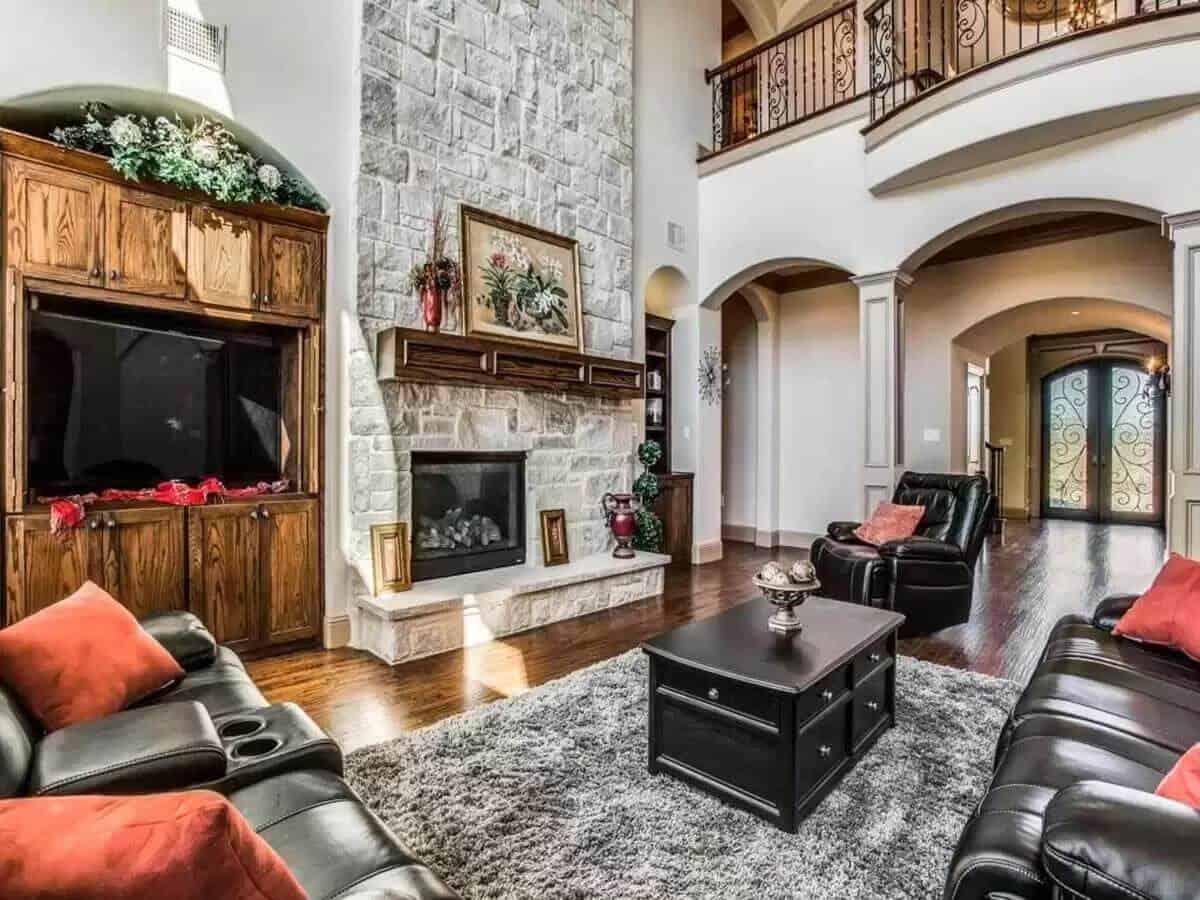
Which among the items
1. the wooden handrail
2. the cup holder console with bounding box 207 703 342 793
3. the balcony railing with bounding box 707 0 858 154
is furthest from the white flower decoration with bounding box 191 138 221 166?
the wooden handrail

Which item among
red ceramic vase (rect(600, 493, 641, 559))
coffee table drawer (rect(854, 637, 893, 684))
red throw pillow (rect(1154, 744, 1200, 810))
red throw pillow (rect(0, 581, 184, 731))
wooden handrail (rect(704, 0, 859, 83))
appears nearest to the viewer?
red throw pillow (rect(1154, 744, 1200, 810))

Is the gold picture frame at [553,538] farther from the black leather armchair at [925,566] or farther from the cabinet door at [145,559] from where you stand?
the cabinet door at [145,559]

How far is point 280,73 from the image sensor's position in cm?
364

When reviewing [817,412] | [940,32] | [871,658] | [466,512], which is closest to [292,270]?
[466,512]

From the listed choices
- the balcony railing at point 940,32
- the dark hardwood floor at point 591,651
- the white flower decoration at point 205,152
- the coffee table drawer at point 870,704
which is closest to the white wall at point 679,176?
the dark hardwood floor at point 591,651

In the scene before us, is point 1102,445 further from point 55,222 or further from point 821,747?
point 55,222

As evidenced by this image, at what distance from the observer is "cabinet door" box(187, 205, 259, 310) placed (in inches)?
132

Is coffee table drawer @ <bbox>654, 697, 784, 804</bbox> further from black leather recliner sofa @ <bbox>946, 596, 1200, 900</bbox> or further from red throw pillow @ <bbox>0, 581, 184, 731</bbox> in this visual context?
red throw pillow @ <bbox>0, 581, 184, 731</bbox>

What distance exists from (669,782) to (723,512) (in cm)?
619

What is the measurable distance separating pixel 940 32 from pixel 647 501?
5370mm

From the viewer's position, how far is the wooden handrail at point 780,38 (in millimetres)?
5707

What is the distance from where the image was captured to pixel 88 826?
28.2 inches

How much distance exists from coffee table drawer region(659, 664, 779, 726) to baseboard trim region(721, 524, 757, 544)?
5838mm

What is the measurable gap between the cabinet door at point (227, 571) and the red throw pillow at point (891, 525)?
13.3 feet
